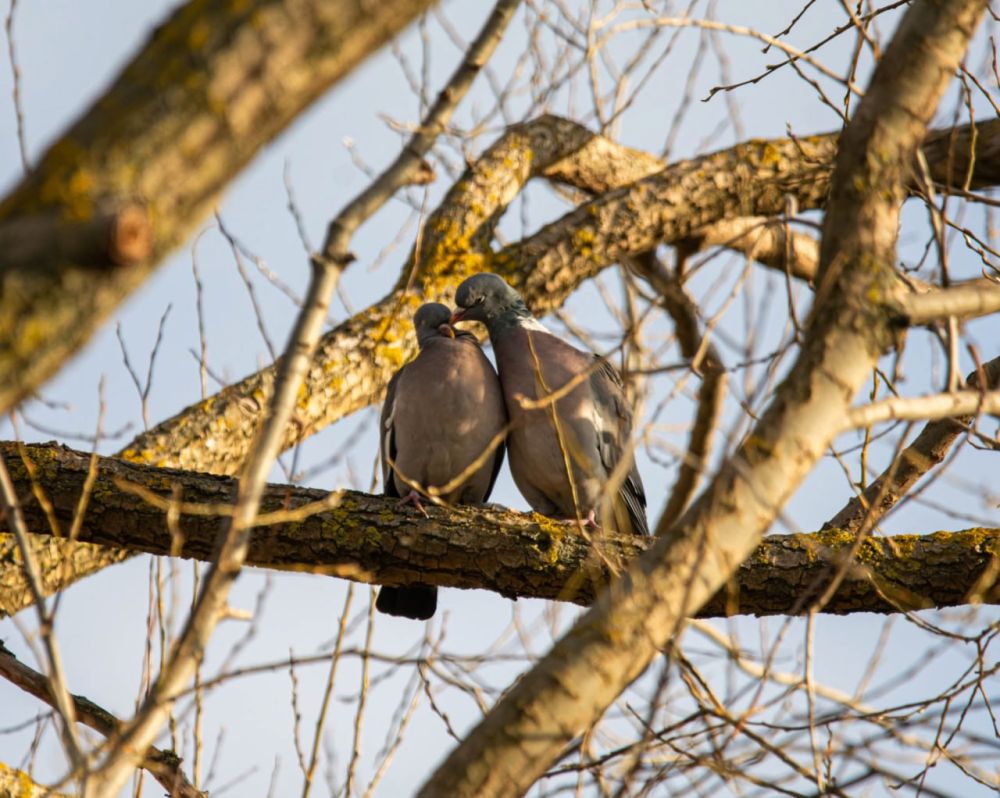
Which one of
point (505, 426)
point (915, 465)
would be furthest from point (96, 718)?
point (915, 465)

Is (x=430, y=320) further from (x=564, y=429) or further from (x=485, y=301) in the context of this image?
(x=564, y=429)

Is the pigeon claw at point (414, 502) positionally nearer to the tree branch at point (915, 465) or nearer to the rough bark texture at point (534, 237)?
the rough bark texture at point (534, 237)

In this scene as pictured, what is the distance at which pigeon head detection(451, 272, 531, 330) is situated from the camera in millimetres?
5805

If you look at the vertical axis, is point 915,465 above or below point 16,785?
above

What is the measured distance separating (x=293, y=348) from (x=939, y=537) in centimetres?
283

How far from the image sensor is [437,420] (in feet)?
16.7

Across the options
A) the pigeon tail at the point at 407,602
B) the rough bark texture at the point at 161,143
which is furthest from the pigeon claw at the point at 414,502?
the rough bark texture at the point at 161,143

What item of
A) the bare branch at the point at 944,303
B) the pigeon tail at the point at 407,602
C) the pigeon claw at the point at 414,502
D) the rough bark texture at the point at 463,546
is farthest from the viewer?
the pigeon tail at the point at 407,602

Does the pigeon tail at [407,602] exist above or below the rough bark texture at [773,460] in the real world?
above

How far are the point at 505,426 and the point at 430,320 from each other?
767mm

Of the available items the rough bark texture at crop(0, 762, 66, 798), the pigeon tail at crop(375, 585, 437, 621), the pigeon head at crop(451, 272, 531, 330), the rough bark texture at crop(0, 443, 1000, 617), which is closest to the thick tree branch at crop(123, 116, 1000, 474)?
the pigeon head at crop(451, 272, 531, 330)

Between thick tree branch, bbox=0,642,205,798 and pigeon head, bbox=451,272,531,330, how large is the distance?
8.72 ft

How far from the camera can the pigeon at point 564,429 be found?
5121 millimetres

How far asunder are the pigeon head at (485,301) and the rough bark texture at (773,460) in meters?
3.19
